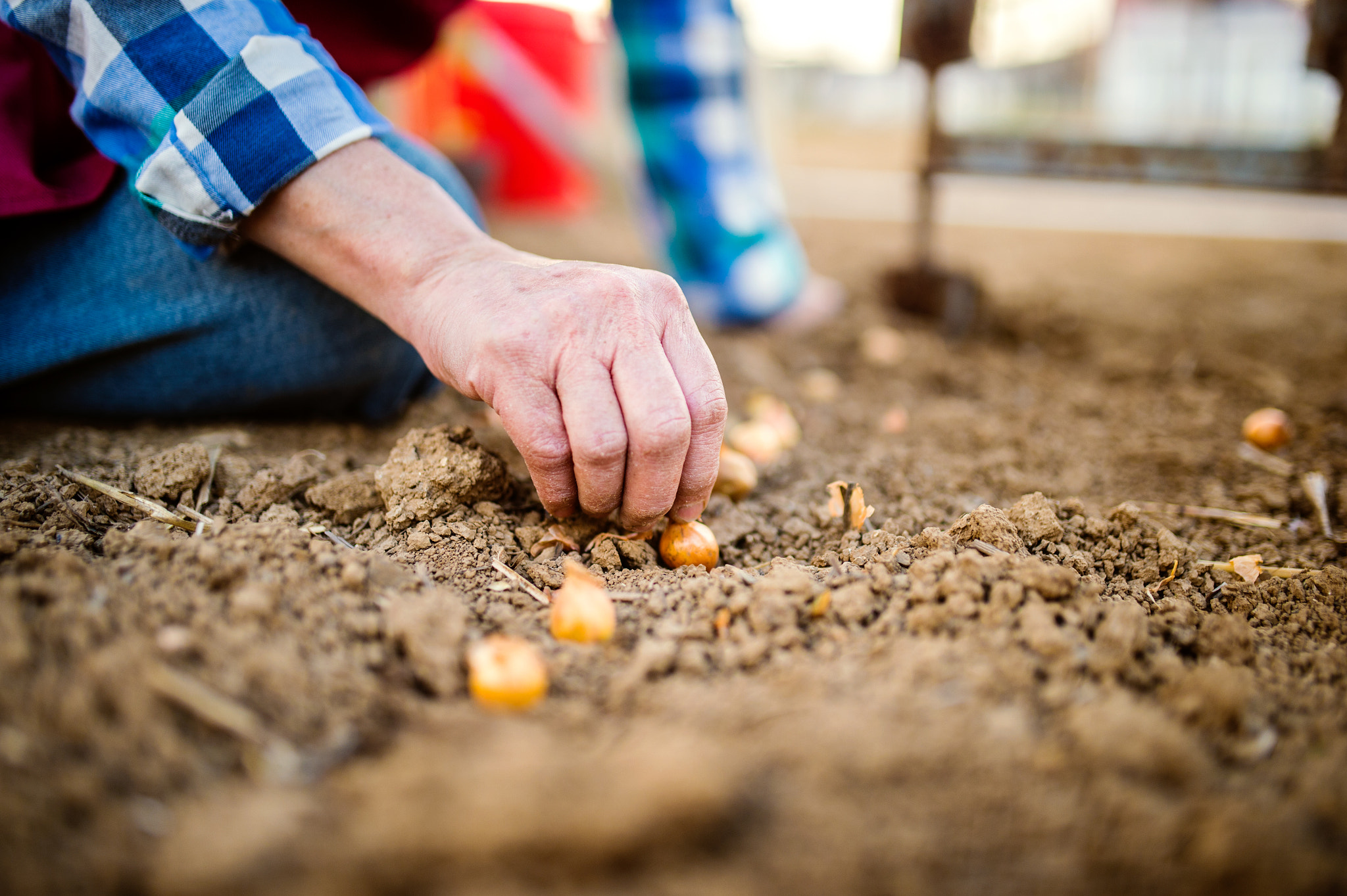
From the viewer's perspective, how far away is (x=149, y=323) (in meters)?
1.34

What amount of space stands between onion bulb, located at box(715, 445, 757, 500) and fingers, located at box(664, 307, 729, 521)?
0.24 metres

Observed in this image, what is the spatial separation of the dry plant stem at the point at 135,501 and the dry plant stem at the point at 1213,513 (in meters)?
1.45

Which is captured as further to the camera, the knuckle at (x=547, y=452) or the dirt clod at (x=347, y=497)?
the dirt clod at (x=347, y=497)

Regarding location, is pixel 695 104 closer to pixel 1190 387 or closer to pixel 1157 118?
pixel 1190 387

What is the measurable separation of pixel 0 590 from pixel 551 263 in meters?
0.67

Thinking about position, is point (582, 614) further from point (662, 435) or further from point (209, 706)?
point (209, 706)

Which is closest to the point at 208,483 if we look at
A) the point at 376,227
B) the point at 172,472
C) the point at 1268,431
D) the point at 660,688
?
the point at 172,472

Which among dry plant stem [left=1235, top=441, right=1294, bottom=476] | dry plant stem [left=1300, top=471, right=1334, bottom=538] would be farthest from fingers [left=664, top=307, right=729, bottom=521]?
dry plant stem [left=1235, top=441, right=1294, bottom=476]

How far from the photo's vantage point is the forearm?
1075 mm

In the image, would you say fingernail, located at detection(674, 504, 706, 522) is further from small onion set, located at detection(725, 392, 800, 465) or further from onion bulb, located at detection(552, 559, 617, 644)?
small onion set, located at detection(725, 392, 800, 465)

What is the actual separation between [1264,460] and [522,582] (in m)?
1.41

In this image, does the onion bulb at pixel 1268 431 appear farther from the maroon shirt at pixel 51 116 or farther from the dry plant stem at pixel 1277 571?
the maroon shirt at pixel 51 116

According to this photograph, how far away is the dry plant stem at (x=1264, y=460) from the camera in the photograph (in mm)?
1437

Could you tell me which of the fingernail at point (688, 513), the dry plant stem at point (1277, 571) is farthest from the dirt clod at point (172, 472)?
the dry plant stem at point (1277, 571)
